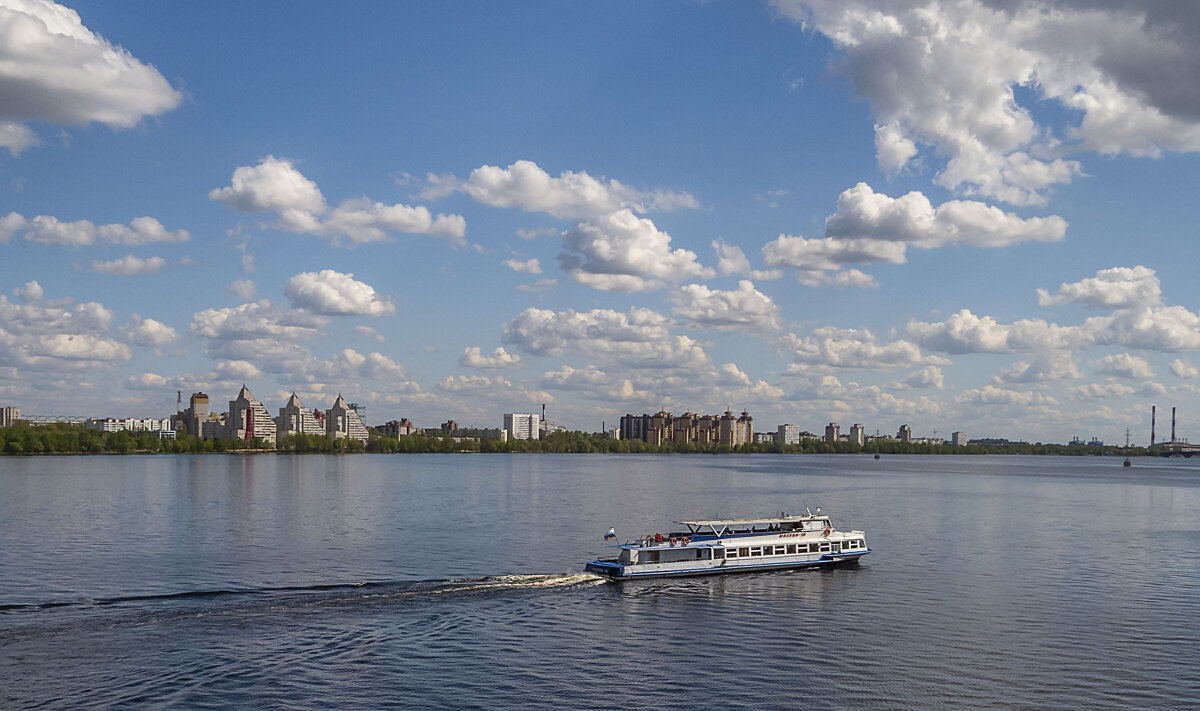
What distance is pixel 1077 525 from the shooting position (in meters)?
115

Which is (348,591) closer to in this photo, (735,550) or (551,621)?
(551,621)

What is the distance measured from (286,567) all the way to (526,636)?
29.1 m

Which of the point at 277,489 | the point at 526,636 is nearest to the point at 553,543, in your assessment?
the point at 526,636

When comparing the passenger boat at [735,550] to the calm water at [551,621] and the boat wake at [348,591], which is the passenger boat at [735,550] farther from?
the boat wake at [348,591]

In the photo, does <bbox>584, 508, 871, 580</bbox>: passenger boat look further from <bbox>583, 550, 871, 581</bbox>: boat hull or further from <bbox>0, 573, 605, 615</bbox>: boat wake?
<bbox>0, 573, 605, 615</bbox>: boat wake

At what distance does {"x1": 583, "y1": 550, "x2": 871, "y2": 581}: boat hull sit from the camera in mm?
71625

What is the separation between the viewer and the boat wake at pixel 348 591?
57.5 meters

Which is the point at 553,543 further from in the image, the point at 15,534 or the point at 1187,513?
the point at 1187,513

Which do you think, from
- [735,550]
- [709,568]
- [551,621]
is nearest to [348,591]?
[551,621]

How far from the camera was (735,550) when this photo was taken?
77.7m

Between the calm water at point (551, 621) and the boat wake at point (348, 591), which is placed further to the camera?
the boat wake at point (348, 591)

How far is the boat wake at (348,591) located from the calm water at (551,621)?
27 centimetres

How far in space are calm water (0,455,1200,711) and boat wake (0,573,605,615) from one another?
0.27m

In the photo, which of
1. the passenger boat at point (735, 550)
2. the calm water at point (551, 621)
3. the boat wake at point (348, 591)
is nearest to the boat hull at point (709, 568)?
the passenger boat at point (735, 550)
